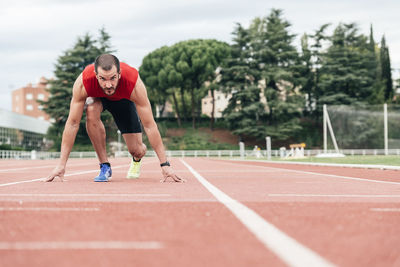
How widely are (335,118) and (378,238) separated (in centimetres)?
4175

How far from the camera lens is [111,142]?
62.2m

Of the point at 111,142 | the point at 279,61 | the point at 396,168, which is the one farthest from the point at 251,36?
the point at 396,168

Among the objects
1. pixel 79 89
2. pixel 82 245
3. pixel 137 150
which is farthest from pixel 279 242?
pixel 137 150

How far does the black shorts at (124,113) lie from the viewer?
6.59 m

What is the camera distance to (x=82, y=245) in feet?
6.51

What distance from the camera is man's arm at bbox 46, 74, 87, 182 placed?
587 cm

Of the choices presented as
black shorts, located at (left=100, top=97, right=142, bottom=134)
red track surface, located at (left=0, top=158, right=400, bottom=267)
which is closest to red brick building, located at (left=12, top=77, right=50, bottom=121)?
black shorts, located at (left=100, top=97, right=142, bottom=134)

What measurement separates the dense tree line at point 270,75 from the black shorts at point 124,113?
1999 inches

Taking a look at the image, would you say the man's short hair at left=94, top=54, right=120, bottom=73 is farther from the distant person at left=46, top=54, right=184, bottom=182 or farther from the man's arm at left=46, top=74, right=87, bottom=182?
the man's arm at left=46, top=74, right=87, bottom=182

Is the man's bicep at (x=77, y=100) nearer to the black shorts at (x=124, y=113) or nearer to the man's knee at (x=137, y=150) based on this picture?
the black shorts at (x=124, y=113)

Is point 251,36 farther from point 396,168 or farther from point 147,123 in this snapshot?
point 147,123

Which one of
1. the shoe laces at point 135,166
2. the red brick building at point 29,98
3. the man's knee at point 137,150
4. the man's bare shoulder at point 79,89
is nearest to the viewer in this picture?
the man's bare shoulder at point 79,89

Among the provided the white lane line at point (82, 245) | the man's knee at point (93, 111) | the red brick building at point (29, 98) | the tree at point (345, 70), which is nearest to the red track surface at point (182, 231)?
the white lane line at point (82, 245)

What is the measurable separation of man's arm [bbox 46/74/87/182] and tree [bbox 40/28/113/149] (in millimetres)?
53526
